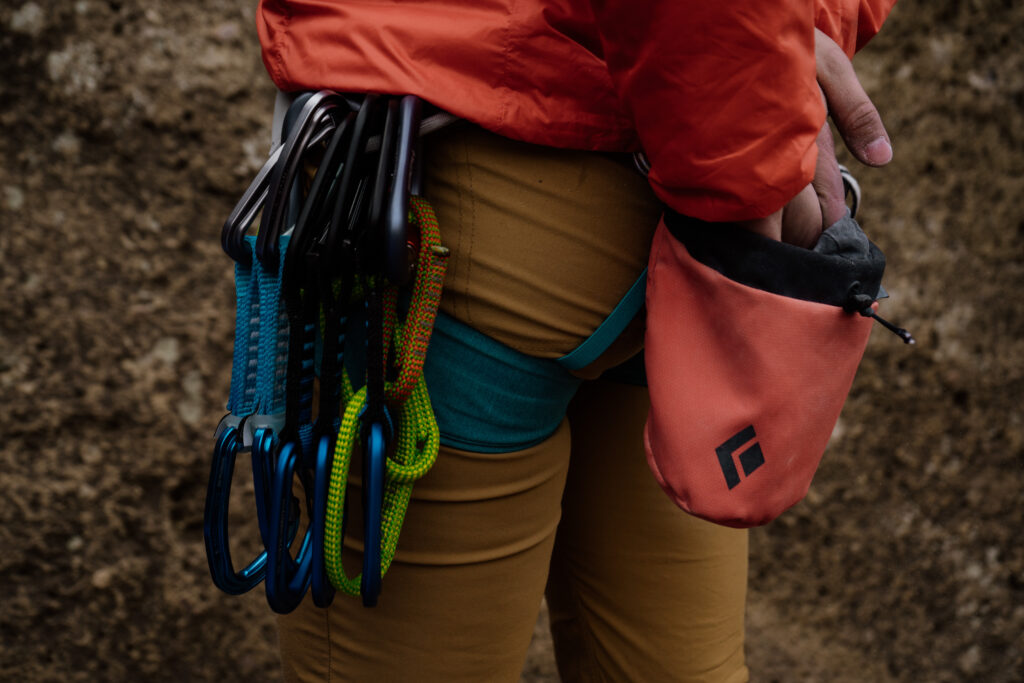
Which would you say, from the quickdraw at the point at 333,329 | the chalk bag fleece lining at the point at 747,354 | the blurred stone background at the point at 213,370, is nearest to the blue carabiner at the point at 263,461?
the quickdraw at the point at 333,329

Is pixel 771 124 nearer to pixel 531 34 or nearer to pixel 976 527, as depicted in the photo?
pixel 531 34

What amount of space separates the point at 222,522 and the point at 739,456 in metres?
0.38

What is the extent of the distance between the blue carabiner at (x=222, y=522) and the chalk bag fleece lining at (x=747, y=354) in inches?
12.1

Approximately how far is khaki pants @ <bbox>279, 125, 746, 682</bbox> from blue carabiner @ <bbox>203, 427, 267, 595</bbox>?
2.5 inches

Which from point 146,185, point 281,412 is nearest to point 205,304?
point 146,185

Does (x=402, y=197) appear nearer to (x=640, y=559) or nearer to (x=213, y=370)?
(x=640, y=559)

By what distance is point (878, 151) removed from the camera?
51 cm

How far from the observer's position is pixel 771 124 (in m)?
0.42

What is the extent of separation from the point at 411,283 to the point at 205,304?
788 mm

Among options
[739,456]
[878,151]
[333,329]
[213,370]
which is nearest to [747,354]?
[739,456]

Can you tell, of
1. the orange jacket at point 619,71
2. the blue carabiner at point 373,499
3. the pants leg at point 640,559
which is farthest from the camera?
the pants leg at point 640,559

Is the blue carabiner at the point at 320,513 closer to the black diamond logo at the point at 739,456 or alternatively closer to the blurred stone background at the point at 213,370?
the black diamond logo at the point at 739,456

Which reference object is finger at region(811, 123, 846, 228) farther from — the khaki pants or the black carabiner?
the black carabiner

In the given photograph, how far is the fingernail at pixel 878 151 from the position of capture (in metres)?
0.50
